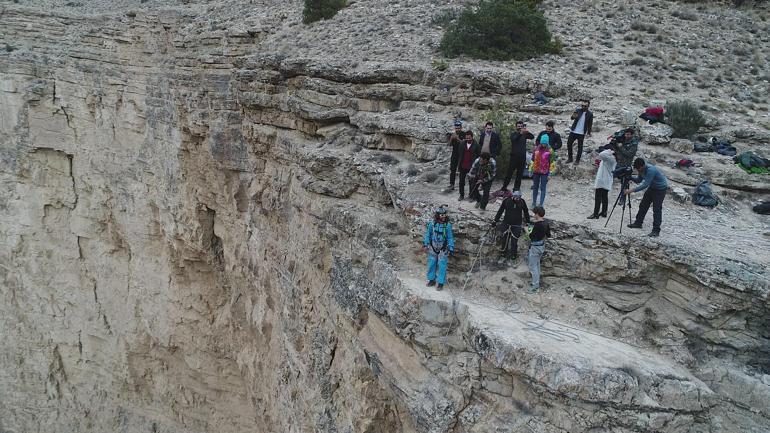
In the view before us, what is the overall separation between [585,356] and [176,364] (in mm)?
13759

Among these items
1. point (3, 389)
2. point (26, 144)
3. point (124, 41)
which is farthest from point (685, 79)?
point (3, 389)

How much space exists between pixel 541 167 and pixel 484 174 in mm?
798

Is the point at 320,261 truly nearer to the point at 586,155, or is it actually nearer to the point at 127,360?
the point at 586,155

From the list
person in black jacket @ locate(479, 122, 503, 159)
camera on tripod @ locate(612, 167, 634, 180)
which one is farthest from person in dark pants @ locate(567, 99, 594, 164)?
person in black jacket @ locate(479, 122, 503, 159)

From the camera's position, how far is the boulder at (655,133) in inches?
354

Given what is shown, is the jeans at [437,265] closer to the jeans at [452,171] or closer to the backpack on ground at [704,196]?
the jeans at [452,171]

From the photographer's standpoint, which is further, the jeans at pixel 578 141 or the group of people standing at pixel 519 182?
the jeans at pixel 578 141

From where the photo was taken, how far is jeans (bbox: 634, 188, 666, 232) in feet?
21.1

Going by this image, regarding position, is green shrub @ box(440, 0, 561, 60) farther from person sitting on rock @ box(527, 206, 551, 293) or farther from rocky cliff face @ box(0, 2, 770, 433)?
person sitting on rock @ box(527, 206, 551, 293)

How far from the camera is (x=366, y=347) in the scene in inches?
293

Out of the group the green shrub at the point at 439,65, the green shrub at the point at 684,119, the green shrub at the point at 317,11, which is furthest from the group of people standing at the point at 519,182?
the green shrub at the point at 317,11

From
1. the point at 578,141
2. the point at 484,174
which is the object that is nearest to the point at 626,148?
the point at 578,141

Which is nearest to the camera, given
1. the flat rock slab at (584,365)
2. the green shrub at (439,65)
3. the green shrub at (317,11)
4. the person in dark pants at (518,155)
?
the flat rock slab at (584,365)

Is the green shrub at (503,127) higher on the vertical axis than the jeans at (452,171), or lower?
higher
